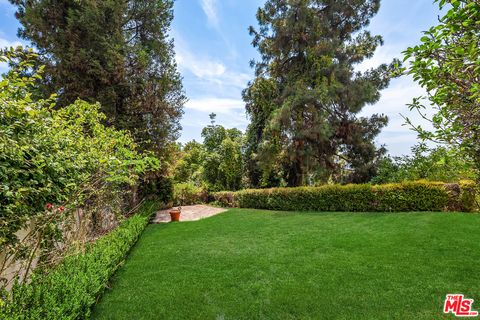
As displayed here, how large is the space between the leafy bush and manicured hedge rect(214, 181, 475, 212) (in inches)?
197

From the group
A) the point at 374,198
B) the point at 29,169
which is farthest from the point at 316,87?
A: the point at 29,169

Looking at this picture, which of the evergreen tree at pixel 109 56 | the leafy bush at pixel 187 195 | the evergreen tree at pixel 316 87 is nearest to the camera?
the evergreen tree at pixel 109 56

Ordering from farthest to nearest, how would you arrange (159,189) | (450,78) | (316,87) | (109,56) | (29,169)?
(159,189) → (316,87) → (109,56) → (29,169) → (450,78)

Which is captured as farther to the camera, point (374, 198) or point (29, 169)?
point (374, 198)

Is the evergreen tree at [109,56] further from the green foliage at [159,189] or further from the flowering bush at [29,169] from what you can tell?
the flowering bush at [29,169]

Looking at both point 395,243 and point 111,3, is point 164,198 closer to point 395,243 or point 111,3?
point 111,3

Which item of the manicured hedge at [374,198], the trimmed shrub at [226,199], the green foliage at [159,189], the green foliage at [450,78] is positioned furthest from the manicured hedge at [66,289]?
the trimmed shrub at [226,199]

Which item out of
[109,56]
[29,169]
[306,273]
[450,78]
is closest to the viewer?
[450,78]

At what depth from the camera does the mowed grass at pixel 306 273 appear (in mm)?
3430

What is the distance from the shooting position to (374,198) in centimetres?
956

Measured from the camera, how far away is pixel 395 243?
574 centimetres

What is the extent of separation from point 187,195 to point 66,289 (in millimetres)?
13548

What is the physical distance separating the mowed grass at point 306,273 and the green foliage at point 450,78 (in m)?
2.47

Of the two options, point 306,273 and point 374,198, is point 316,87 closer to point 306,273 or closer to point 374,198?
point 374,198
